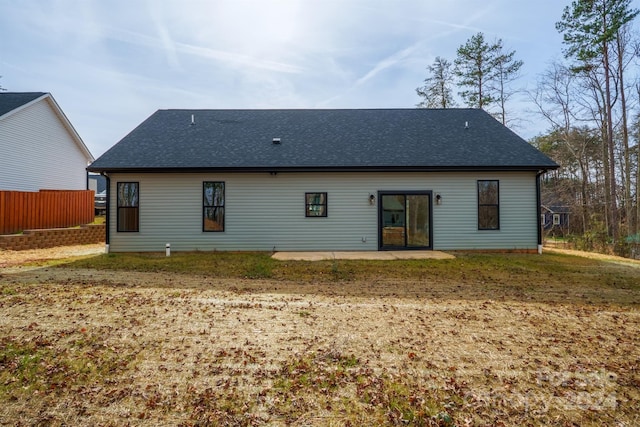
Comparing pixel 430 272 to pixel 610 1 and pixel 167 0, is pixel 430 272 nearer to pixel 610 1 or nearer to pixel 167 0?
pixel 167 0

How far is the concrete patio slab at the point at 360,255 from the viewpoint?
990 cm

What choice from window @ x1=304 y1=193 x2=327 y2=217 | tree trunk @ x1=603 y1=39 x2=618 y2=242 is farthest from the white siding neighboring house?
tree trunk @ x1=603 y1=39 x2=618 y2=242

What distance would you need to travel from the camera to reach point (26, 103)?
16031mm

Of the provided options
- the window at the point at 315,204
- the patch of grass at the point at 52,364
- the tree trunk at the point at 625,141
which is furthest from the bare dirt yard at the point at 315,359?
the tree trunk at the point at 625,141

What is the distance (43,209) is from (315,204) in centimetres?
1170

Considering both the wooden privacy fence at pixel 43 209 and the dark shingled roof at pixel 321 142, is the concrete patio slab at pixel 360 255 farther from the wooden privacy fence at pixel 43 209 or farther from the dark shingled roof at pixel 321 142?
the wooden privacy fence at pixel 43 209

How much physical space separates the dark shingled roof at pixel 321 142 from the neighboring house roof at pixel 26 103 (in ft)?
23.4

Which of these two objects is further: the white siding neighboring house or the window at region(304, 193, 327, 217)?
the white siding neighboring house

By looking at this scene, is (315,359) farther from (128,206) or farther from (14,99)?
(14,99)

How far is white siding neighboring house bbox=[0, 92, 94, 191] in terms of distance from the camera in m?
15.2

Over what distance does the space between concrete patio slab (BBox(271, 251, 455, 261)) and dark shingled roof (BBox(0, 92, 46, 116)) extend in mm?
15160

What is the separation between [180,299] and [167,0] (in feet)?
30.1

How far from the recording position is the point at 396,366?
340 cm

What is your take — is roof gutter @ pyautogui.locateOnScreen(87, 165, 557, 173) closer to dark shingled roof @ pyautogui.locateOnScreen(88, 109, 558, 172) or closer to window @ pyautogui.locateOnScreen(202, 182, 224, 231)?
dark shingled roof @ pyautogui.locateOnScreen(88, 109, 558, 172)
